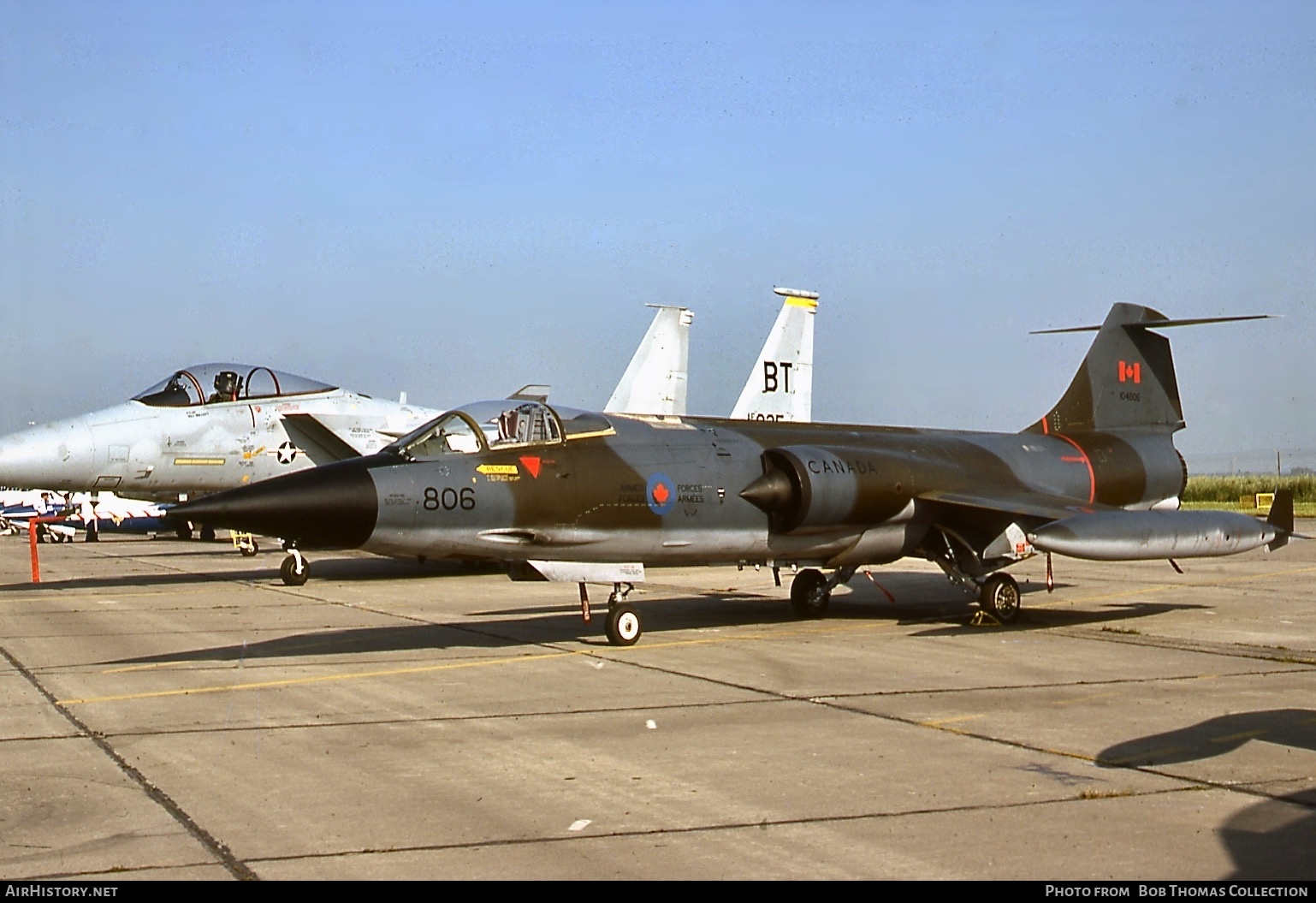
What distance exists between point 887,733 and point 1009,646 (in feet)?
15.2

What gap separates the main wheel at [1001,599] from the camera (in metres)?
13.8

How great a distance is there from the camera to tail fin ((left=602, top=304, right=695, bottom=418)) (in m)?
25.5

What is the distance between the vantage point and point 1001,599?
13.8 metres

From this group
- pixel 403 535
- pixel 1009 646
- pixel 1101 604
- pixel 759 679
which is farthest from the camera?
pixel 1101 604

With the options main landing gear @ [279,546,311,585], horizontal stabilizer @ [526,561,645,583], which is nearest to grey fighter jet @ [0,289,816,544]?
main landing gear @ [279,546,311,585]

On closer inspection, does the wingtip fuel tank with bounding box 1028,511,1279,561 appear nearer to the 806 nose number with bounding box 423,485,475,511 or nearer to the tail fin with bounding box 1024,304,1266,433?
the tail fin with bounding box 1024,304,1266,433

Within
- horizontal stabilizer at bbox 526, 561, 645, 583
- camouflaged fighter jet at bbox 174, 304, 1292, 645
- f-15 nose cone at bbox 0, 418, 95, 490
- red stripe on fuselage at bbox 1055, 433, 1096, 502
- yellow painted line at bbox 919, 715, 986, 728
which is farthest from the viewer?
f-15 nose cone at bbox 0, 418, 95, 490

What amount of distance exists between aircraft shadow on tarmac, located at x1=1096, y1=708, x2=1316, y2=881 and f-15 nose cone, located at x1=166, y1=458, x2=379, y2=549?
19.2 feet

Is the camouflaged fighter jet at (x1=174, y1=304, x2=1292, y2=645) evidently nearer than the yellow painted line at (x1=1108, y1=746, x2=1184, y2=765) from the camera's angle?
No

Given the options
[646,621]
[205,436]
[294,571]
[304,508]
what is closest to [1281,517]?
[646,621]

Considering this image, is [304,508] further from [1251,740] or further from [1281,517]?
[1281,517]

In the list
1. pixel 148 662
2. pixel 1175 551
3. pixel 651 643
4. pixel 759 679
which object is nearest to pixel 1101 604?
pixel 1175 551

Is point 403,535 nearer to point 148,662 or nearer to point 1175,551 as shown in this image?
point 148,662

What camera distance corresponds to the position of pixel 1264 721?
26.2 feet
